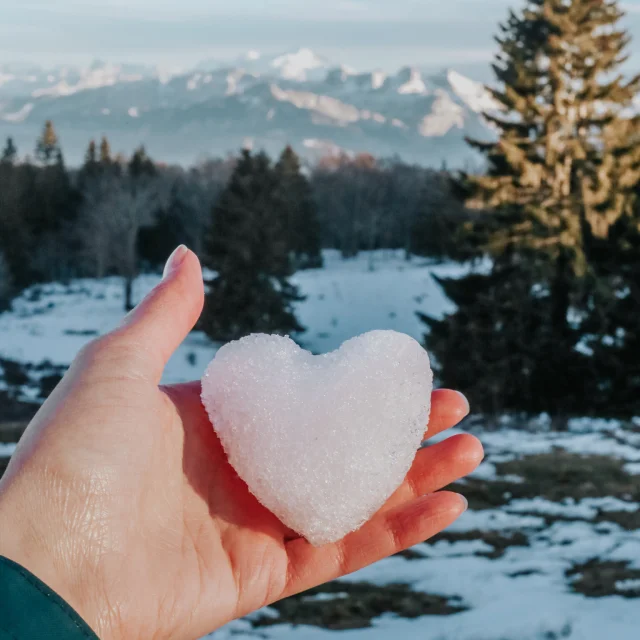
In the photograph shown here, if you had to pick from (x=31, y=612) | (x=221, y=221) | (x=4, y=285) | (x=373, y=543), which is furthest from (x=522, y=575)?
(x=4, y=285)

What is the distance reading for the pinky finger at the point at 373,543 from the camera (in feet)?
8.76

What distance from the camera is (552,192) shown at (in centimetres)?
1465

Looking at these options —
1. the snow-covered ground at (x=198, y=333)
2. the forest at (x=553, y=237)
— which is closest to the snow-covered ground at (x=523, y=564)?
the forest at (x=553, y=237)

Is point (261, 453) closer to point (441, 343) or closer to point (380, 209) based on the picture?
point (441, 343)

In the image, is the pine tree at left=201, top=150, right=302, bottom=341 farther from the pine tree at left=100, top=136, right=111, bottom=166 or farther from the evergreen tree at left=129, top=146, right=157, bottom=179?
the pine tree at left=100, top=136, right=111, bottom=166

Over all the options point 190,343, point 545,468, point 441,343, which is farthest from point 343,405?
point 190,343

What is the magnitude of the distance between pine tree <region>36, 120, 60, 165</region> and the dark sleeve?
51554mm

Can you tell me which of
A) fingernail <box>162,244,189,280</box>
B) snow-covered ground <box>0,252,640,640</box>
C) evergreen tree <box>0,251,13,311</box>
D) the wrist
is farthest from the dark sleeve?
evergreen tree <box>0,251,13,311</box>

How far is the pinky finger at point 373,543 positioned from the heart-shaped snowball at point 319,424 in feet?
0.27

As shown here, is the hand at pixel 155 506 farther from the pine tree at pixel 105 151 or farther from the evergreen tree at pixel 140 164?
the pine tree at pixel 105 151

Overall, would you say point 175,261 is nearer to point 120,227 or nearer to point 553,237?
point 553,237

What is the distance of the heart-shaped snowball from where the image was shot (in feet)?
8.70

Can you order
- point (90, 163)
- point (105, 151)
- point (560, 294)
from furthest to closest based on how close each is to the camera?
point (105, 151)
point (90, 163)
point (560, 294)

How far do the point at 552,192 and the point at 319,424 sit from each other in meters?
13.2
